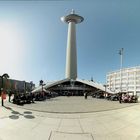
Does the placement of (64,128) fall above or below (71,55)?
below

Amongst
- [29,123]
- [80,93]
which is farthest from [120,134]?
[80,93]

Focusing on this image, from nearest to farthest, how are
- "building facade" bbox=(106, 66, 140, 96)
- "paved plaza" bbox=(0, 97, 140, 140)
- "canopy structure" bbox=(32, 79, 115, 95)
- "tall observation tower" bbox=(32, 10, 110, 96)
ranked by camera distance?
"paved plaza" bbox=(0, 97, 140, 140)
"tall observation tower" bbox=(32, 10, 110, 96)
"canopy structure" bbox=(32, 79, 115, 95)
"building facade" bbox=(106, 66, 140, 96)

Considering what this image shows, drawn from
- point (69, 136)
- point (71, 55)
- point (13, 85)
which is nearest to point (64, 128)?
point (69, 136)

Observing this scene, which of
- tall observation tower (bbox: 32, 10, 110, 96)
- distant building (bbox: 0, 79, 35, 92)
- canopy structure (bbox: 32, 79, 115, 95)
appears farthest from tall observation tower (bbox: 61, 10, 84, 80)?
distant building (bbox: 0, 79, 35, 92)

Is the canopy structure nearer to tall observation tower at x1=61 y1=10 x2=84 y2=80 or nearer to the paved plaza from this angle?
tall observation tower at x1=61 y1=10 x2=84 y2=80

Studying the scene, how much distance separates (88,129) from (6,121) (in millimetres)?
5752

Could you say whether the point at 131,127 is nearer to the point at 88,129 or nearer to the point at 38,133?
the point at 88,129

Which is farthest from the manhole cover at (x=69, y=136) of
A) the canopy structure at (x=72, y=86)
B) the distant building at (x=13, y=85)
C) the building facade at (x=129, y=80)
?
the building facade at (x=129, y=80)

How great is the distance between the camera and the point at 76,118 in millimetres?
13305

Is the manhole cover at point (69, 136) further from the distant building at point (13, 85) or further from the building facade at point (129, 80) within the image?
the building facade at point (129, 80)

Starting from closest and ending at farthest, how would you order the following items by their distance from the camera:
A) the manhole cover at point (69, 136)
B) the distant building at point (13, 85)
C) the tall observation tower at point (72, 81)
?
the manhole cover at point (69, 136) → the distant building at point (13, 85) → the tall observation tower at point (72, 81)

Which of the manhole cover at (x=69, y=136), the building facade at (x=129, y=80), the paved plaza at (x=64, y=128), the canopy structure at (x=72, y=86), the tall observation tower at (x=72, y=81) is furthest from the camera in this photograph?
the building facade at (x=129, y=80)

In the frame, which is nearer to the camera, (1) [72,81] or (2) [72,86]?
(2) [72,86]

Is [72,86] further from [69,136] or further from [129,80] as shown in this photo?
[69,136]
